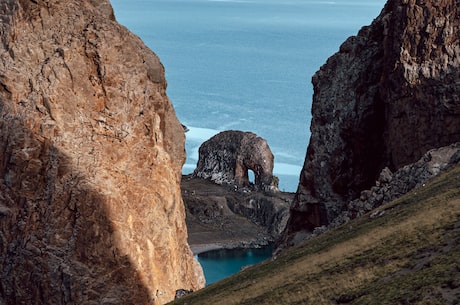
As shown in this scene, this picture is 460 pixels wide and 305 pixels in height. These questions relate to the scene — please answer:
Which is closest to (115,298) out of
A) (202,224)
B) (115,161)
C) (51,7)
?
(115,161)

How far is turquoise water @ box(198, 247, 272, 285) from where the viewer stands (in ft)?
325

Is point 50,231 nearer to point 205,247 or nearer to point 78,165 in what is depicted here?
point 78,165

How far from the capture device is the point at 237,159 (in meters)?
128

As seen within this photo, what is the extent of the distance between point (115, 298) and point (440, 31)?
22.5 metres

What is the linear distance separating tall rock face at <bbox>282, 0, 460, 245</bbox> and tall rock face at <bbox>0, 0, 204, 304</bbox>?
523 inches

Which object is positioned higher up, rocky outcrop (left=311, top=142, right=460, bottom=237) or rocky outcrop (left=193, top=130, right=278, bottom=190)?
rocky outcrop (left=193, top=130, right=278, bottom=190)

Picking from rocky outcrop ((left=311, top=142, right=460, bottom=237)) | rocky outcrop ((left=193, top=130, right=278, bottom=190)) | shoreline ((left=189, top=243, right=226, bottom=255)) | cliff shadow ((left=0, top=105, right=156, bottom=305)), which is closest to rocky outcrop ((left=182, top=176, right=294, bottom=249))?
shoreline ((left=189, top=243, right=226, bottom=255))

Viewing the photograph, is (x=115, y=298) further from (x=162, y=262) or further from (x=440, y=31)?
(x=440, y=31)

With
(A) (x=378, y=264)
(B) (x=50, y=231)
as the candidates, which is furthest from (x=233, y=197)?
(A) (x=378, y=264)

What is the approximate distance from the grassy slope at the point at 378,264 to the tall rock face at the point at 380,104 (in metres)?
7.30

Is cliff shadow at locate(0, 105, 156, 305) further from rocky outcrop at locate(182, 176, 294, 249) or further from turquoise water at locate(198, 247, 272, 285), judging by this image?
rocky outcrop at locate(182, 176, 294, 249)

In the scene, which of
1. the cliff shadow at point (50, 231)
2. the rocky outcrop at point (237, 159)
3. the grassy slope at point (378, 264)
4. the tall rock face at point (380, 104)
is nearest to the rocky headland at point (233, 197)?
the rocky outcrop at point (237, 159)

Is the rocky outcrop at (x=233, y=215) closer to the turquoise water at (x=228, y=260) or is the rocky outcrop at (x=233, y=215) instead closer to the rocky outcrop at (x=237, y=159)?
the turquoise water at (x=228, y=260)

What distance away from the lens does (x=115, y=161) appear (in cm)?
4903
